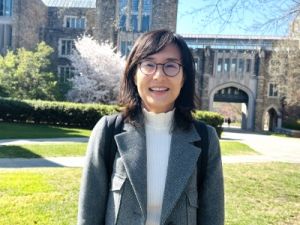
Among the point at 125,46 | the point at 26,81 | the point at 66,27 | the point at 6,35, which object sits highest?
the point at 66,27

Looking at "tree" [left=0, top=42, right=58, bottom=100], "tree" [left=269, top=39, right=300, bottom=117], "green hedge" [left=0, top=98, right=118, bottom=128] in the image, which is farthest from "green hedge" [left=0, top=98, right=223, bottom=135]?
"tree" [left=269, top=39, right=300, bottom=117]

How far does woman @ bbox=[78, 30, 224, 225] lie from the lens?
5.85ft

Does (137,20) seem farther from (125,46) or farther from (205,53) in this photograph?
(205,53)

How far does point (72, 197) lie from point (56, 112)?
15411mm

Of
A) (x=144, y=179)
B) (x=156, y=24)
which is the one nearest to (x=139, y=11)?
(x=156, y=24)

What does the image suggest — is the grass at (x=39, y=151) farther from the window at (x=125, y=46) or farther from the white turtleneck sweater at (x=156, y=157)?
the window at (x=125, y=46)

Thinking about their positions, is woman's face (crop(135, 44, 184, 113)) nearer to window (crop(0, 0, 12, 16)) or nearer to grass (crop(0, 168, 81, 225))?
grass (crop(0, 168, 81, 225))

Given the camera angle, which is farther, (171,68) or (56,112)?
(56,112)

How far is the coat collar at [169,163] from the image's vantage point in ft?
5.75

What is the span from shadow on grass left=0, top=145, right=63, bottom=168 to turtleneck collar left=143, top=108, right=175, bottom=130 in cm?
697

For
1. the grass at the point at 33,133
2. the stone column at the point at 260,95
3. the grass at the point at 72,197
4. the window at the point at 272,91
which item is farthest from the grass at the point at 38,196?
the window at the point at 272,91

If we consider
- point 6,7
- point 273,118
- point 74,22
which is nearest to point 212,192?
point 6,7

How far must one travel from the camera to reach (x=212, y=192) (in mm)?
1908

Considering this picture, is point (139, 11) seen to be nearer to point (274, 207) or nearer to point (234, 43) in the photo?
point (234, 43)
